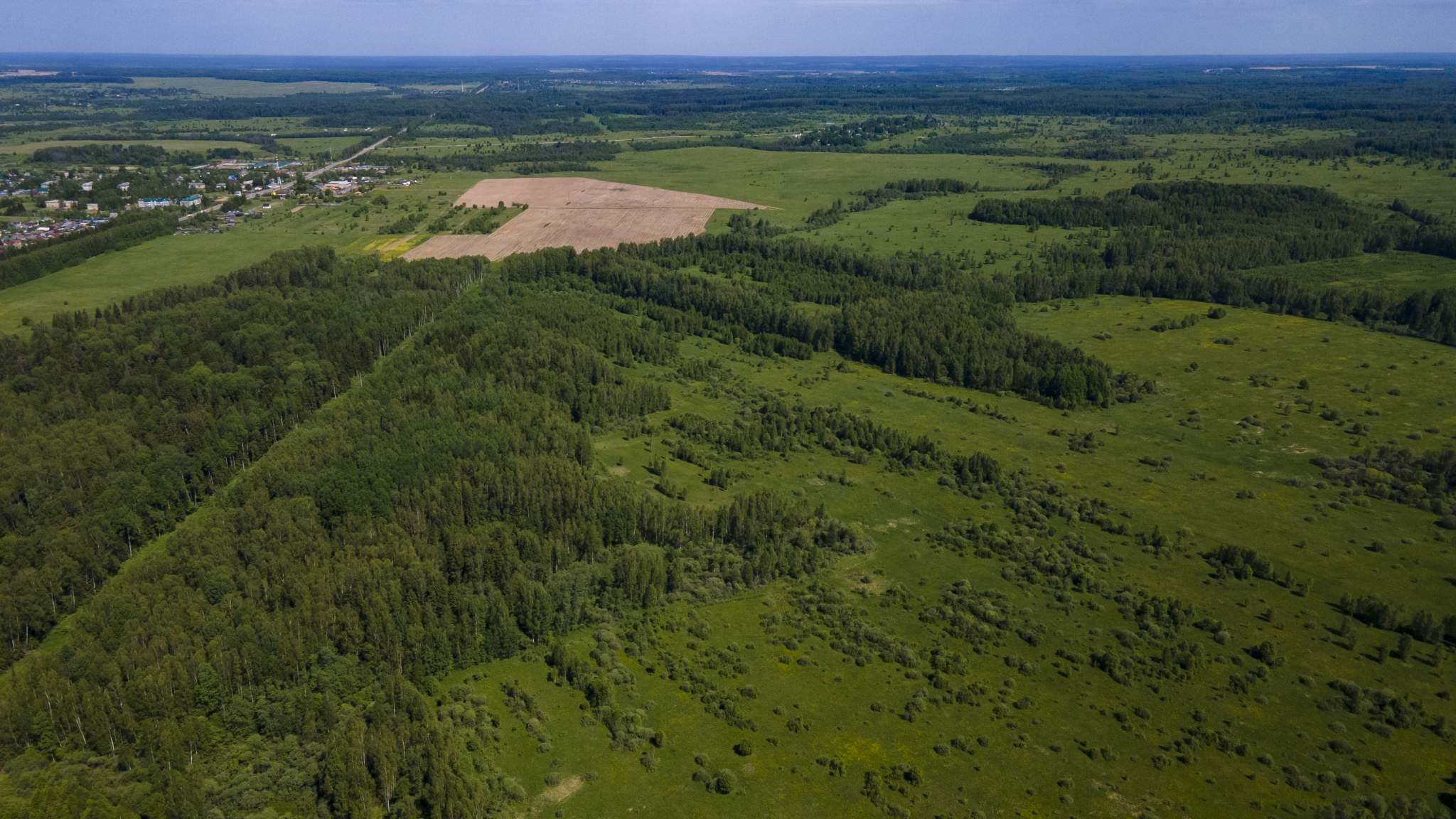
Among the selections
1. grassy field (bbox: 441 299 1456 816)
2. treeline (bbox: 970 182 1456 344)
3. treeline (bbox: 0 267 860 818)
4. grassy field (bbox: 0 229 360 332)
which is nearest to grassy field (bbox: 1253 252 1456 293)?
treeline (bbox: 970 182 1456 344)

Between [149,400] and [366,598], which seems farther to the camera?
[149,400]

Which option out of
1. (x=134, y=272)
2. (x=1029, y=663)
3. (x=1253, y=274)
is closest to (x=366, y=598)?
(x=1029, y=663)

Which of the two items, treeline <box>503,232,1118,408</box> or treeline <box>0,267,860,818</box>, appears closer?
treeline <box>0,267,860,818</box>

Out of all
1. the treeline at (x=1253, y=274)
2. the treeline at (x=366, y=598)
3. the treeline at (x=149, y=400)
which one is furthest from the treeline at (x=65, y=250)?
the treeline at (x=1253, y=274)

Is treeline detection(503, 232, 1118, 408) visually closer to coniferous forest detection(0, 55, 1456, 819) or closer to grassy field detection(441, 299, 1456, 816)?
coniferous forest detection(0, 55, 1456, 819)

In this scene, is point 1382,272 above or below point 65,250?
below

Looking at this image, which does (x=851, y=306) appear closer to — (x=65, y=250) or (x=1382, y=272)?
(x=1382, y=272)
